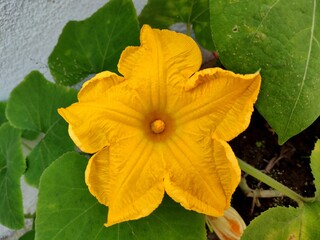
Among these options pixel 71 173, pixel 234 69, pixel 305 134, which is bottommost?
pixel 305 134

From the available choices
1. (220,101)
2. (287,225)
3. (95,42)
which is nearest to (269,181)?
A: (287,225)

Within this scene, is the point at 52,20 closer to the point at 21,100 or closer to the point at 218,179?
the point at 21,100

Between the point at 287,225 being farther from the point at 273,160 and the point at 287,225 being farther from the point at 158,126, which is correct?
the point at 273,160

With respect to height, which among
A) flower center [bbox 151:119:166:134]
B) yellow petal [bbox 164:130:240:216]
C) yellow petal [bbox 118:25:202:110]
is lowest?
yellow petal [bbox 164:130:240:216]

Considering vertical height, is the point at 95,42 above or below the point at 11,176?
above

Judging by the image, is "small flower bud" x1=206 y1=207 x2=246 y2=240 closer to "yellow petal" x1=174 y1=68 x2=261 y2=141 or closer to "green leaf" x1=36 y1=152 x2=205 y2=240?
"green leaf" x1=36 y1=152 x2=205 y2=240

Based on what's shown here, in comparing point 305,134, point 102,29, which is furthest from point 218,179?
point 305,134

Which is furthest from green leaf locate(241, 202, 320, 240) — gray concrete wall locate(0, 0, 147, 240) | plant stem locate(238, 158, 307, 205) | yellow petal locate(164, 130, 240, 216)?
gray concrete wall locate(0, 0, 147, 240)
